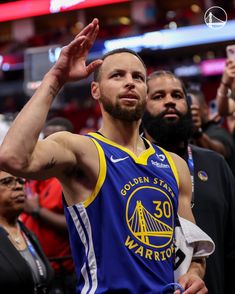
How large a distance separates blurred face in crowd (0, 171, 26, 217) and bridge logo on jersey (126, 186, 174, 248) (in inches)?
69.1

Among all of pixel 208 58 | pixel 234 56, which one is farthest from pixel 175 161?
pixel 208 58

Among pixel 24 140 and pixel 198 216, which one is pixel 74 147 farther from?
pixel 198 216

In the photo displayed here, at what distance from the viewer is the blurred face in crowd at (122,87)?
2744 mm

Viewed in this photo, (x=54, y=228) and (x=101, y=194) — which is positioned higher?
(x=101, y=194)

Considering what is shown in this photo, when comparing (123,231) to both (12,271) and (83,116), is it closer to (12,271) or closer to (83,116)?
(12,271)

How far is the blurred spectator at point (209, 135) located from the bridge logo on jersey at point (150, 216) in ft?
5.91

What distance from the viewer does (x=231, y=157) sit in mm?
4809

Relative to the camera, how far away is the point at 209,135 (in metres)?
4.95

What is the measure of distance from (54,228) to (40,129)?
2598 millimetres

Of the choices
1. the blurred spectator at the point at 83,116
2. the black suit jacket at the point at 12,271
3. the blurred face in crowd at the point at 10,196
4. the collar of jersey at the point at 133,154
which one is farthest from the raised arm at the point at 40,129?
the blurred spectator at the point at 83,116

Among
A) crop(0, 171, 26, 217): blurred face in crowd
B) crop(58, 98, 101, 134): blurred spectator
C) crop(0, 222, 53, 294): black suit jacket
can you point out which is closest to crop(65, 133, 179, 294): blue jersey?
crop(0, 222, 53, 294): black suit jacket

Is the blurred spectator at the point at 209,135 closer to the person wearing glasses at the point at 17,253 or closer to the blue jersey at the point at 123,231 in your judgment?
the person wearing glasses at the point at 17,253

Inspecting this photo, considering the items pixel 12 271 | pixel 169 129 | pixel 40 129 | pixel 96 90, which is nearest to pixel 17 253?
pixel 12 271

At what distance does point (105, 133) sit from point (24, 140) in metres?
0.55
